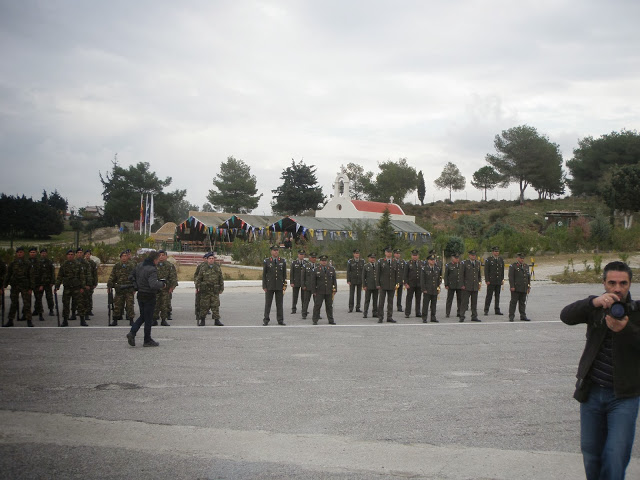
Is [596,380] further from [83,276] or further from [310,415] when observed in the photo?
[83,276]

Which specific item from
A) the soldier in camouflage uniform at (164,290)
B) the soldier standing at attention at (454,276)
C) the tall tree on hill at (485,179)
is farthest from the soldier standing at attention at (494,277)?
the tall tree on hill at (485,179)

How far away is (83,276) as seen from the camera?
45.2 feet

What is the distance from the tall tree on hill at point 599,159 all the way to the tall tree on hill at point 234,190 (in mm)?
50350

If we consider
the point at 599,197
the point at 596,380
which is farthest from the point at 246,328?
the point at 599,197

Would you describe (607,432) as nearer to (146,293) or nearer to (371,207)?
(146,293)

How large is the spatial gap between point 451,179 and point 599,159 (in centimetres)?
2784

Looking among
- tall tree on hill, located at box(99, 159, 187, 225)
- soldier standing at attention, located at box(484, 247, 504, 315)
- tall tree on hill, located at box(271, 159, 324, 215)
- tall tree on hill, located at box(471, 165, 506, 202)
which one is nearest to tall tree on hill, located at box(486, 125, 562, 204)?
tall tree on hill, located at box(471, 165, 506, 202)

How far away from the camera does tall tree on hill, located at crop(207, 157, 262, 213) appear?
3558 inches

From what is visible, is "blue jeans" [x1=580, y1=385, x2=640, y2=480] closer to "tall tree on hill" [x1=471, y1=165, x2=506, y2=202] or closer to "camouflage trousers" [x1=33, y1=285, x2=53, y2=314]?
"camouflage trousers" [x1=33, y1=285, x2=53, y2=314]

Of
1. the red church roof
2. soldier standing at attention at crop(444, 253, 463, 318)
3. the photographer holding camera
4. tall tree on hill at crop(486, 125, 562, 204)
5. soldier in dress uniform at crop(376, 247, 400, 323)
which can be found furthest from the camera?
tall tree on hill at crop(486, 125, 562, 204)

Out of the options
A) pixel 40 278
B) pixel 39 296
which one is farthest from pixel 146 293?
pixel 39 296

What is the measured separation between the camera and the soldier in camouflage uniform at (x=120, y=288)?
13651 millimetres

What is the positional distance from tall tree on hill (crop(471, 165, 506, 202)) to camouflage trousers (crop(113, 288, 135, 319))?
92637 millimetres

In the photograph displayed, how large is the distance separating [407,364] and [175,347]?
14.0ft
